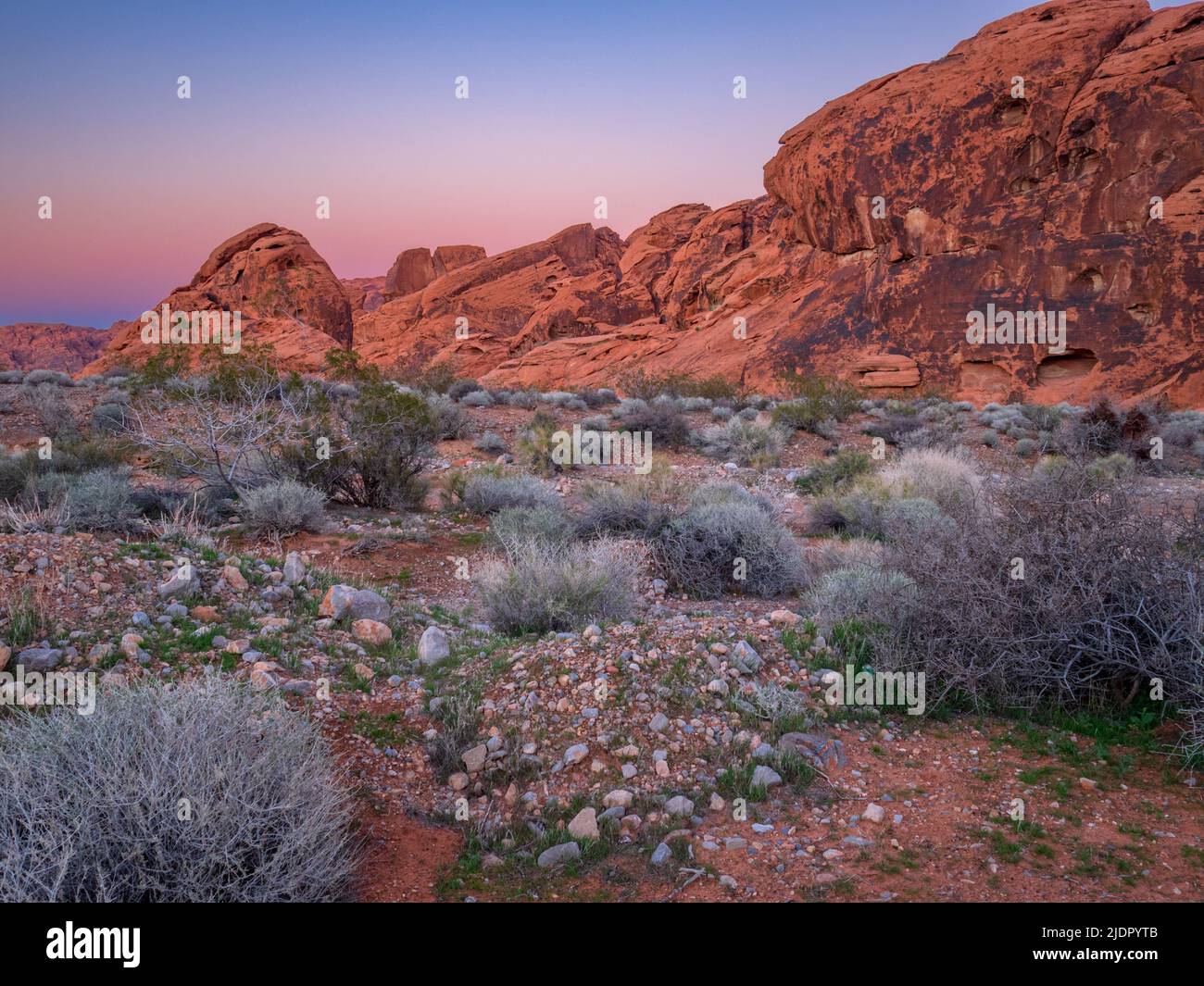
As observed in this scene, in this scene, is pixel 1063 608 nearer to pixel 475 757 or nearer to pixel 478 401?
pixel 475 757

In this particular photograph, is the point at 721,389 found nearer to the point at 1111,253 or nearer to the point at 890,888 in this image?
the point at 1111,253

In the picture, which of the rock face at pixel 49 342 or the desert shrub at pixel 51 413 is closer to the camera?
the desert shrub at pixel 51 413

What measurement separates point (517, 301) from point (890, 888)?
67.3 m

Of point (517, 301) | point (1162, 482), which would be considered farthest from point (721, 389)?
point (517, 301)

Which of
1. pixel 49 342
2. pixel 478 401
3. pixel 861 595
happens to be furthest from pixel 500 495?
pixel 49 342

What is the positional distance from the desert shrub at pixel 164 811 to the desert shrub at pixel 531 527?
4.39 meters

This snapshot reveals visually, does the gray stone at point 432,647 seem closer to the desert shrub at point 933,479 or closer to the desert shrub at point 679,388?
the desert shrub at point 933,479

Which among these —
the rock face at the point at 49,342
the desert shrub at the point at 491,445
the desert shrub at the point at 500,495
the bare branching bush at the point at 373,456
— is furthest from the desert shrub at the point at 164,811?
the rock face at the point at 49,342

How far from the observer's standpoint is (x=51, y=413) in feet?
45.0

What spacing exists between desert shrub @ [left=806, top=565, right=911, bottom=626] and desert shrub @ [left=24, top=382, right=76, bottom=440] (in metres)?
12.8

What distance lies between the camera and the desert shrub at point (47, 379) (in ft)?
58.9

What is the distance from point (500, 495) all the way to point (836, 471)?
5.59 meters

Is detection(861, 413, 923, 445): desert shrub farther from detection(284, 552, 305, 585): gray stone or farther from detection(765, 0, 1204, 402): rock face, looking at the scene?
detection(765, 0, 1204, 402): rock face

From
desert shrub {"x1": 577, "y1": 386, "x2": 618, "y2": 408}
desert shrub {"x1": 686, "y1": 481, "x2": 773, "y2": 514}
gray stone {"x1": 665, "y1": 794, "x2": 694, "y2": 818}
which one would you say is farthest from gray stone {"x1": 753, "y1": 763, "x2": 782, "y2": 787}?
desert shrub {"x1": 577, "y1": 386, "x2": 618, "y2": 408}
